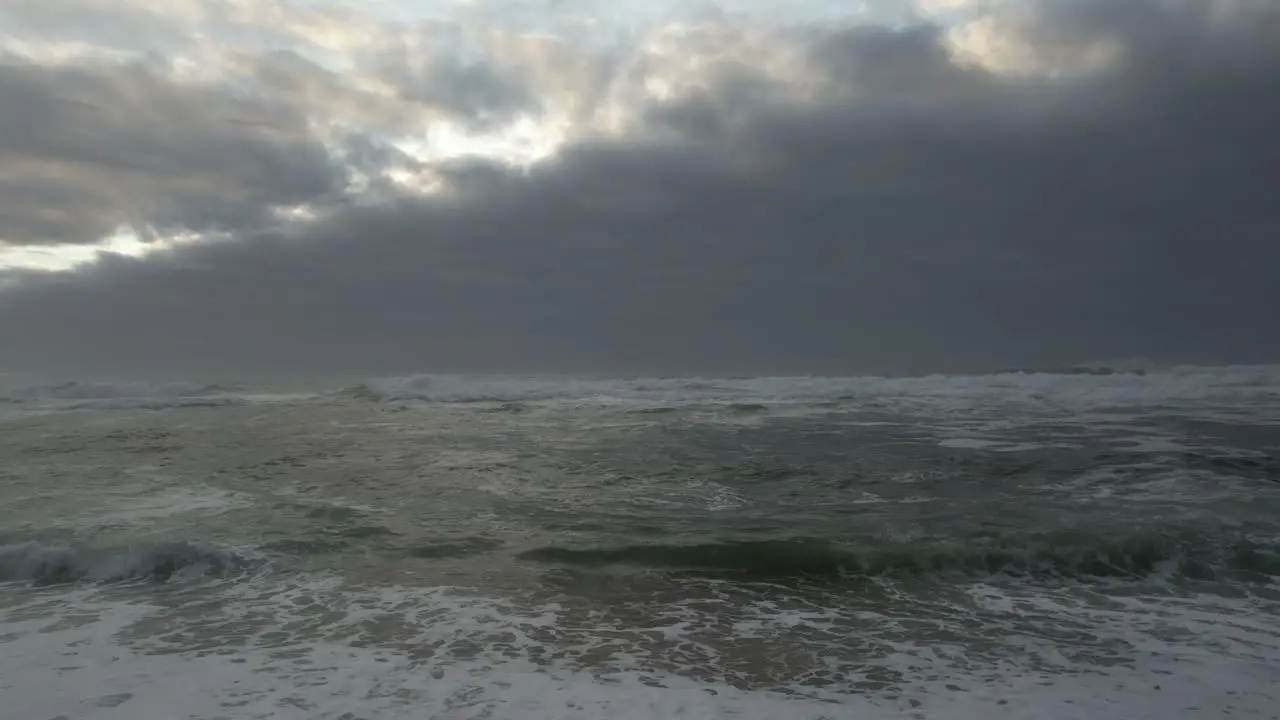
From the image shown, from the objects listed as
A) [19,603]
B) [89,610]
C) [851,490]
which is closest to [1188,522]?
[851,490]

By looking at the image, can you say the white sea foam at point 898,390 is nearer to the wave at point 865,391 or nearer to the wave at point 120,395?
the wave at point 865,391

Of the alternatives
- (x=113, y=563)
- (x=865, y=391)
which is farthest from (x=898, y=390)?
(x=113, y=563)

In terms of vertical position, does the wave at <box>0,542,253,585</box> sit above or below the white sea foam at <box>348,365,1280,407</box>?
below

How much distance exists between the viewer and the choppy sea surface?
4.85m

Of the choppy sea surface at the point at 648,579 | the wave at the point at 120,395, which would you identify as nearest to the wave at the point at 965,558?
the choppy sea surface at the point at 648,579

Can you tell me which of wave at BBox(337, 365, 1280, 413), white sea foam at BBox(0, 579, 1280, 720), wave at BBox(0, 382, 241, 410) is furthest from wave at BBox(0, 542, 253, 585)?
wave at BBox(0, 382, 241, 410)

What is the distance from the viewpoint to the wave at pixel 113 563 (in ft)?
24.9

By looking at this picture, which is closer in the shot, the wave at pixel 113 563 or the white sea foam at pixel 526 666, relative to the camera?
the white sea foam at pixel 526 666

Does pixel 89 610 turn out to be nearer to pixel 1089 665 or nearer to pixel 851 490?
pixel 1089 665

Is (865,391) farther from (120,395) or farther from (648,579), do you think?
(120,395)

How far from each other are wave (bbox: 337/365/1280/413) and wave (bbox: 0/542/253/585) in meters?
16.9

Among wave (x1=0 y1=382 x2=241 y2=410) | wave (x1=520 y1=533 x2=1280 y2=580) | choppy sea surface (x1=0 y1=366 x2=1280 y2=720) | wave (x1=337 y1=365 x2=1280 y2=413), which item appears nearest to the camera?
choppy sea surface (x1=0 y1=366 x2=1280 y2=720)

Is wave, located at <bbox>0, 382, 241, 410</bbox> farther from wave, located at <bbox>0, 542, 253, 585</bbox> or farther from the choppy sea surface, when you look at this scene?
wave, located at <bbox>0, 542, 253, 585</bbox>

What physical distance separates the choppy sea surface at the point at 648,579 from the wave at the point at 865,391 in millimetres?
11900
